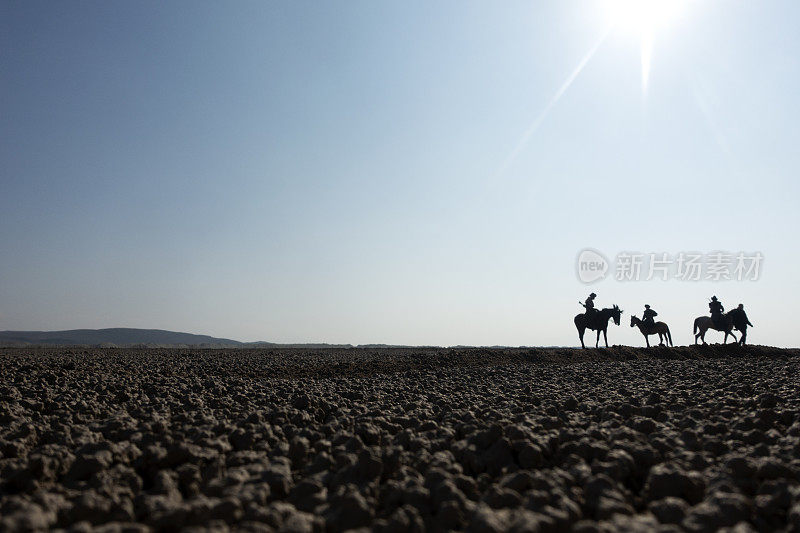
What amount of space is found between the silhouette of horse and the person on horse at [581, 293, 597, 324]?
5.82 metres

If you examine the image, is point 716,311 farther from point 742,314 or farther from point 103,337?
point 103,337

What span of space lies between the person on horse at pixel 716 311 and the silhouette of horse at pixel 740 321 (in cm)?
42

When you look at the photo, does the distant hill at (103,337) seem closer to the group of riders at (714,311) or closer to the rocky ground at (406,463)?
the group of riders at (714,311)

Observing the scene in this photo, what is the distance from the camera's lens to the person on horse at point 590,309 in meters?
22.3

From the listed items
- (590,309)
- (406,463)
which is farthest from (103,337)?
(406,463)

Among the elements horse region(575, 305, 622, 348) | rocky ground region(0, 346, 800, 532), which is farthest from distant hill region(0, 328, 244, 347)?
rocky ground region(0, 346, 800, 532)

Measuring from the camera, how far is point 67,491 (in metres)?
3.28

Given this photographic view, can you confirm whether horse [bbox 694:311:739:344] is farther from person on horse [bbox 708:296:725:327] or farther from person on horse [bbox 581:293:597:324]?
person on horse [bbox 581:293:597:324]

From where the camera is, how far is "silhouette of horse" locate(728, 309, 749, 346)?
21.0 meters

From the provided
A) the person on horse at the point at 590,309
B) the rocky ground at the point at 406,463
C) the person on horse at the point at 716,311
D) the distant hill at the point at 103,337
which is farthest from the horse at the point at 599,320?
the distant hill at the point at 103,337

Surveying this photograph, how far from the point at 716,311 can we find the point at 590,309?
18.3ft

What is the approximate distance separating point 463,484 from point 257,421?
115 inches

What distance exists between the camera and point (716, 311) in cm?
2208

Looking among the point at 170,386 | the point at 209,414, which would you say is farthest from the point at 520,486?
the point at 170,386
